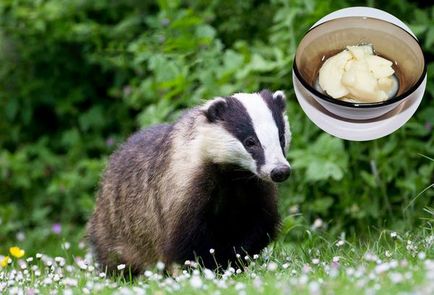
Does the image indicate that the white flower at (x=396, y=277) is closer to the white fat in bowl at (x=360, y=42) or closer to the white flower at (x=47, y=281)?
the white fat in bowl at (x=360, y=42)

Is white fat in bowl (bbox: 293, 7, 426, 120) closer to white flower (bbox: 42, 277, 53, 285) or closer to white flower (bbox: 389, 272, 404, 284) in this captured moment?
white flower (bbox: 389, 272, 404, 284)

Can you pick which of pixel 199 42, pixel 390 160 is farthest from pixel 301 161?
pixel 199 42

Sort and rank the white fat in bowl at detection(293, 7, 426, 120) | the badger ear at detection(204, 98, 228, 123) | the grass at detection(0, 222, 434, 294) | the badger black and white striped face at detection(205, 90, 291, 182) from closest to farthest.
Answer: the grass at detection(0, 222, 434, 294) < the white fat in bowl at detection(293, 7, 426, 120) < the badger black and white striped face at detection(205, 90, 291, 182) < the badger ear at detection(204, 98, 228, 123)

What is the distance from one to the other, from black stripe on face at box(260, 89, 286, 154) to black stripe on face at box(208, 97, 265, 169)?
0.45ft

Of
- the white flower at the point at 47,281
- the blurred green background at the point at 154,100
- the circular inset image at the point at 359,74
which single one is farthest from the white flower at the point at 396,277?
the white flower at the point at 47,281

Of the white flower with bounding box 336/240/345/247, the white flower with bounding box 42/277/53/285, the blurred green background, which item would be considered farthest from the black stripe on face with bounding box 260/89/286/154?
the white flower with bounding box 42/277/53/285

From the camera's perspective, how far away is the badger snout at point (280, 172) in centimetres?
460

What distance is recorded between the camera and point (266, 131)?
15.7ft

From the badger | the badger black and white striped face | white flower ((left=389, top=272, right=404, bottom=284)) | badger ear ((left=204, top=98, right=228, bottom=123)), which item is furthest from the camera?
badger ear ((left=204, top=98, right=228, bottom=123))

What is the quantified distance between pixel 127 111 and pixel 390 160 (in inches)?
129

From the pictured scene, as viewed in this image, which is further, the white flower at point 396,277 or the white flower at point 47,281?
the white flower at point 47,281

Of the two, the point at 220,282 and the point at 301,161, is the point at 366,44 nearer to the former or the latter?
the point at 220,282

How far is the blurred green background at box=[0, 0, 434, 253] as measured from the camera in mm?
6879

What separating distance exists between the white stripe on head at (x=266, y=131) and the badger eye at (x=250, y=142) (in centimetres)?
4
